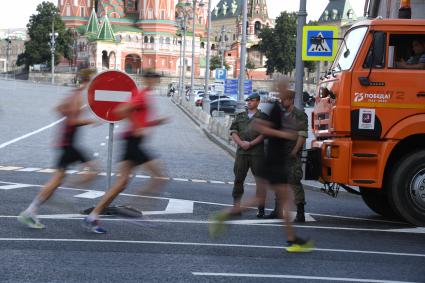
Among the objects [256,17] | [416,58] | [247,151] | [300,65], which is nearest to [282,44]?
[256,17]

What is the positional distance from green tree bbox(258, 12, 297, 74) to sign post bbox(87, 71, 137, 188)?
115 meters

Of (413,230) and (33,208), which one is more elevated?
(33,208)

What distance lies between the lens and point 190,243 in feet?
27.7

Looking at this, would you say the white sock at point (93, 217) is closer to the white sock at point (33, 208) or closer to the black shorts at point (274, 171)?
the white sock at point (33, 208)

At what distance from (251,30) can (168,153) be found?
143438mm

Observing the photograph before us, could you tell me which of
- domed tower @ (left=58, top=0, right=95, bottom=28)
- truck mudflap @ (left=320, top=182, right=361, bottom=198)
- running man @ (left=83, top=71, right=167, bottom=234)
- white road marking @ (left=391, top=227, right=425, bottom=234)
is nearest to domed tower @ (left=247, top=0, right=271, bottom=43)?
domed tower @ (left=58, top=0, right=95, bottom=28)

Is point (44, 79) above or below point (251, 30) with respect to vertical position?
below

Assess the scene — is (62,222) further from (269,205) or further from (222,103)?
(222,103)

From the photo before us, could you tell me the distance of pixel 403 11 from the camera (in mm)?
11391

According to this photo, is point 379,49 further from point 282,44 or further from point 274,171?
point 282,44

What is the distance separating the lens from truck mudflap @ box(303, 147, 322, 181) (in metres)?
10.6

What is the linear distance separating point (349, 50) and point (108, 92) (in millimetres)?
3481

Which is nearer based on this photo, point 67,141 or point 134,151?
point 134,151

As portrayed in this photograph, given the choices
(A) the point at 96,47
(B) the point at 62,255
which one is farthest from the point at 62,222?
(A) the point at 96,47
